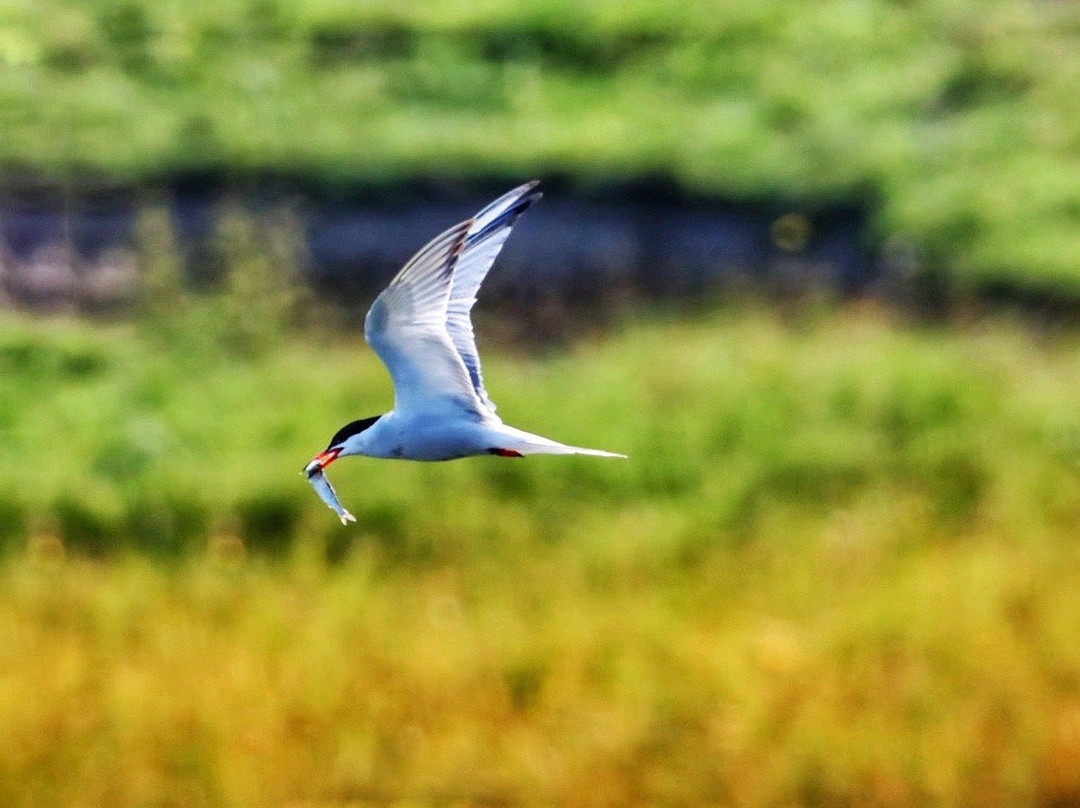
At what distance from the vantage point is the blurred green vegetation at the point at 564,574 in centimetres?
423

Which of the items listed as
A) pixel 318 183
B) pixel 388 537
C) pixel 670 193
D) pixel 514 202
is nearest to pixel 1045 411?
pixel 670 193

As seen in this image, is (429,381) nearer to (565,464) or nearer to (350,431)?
(350,431)

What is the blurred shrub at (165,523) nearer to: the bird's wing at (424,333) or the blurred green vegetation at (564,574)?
the blurred green vegetation at (564,574)

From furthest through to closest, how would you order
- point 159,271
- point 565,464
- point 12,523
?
point 159,271
point 565,464
point 12,523

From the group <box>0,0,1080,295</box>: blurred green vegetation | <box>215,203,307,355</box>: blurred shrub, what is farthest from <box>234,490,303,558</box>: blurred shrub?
<box>0,0,1080,295</box>: blurred green vegetation

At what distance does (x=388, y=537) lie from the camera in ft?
17.9

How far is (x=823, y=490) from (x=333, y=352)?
1.69 m

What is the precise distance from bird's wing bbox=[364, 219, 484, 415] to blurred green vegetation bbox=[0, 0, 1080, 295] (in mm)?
6031

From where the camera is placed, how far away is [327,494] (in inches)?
34.7

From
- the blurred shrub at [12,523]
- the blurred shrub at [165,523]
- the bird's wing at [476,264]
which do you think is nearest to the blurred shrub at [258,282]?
the blurred shrub at [165,523]

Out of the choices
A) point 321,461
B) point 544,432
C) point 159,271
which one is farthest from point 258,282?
point 321,461

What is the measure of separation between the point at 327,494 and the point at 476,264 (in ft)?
0.71

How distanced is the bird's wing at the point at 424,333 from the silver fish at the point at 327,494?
0.20 feet

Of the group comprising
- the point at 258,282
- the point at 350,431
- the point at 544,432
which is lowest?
the point at 544,432
